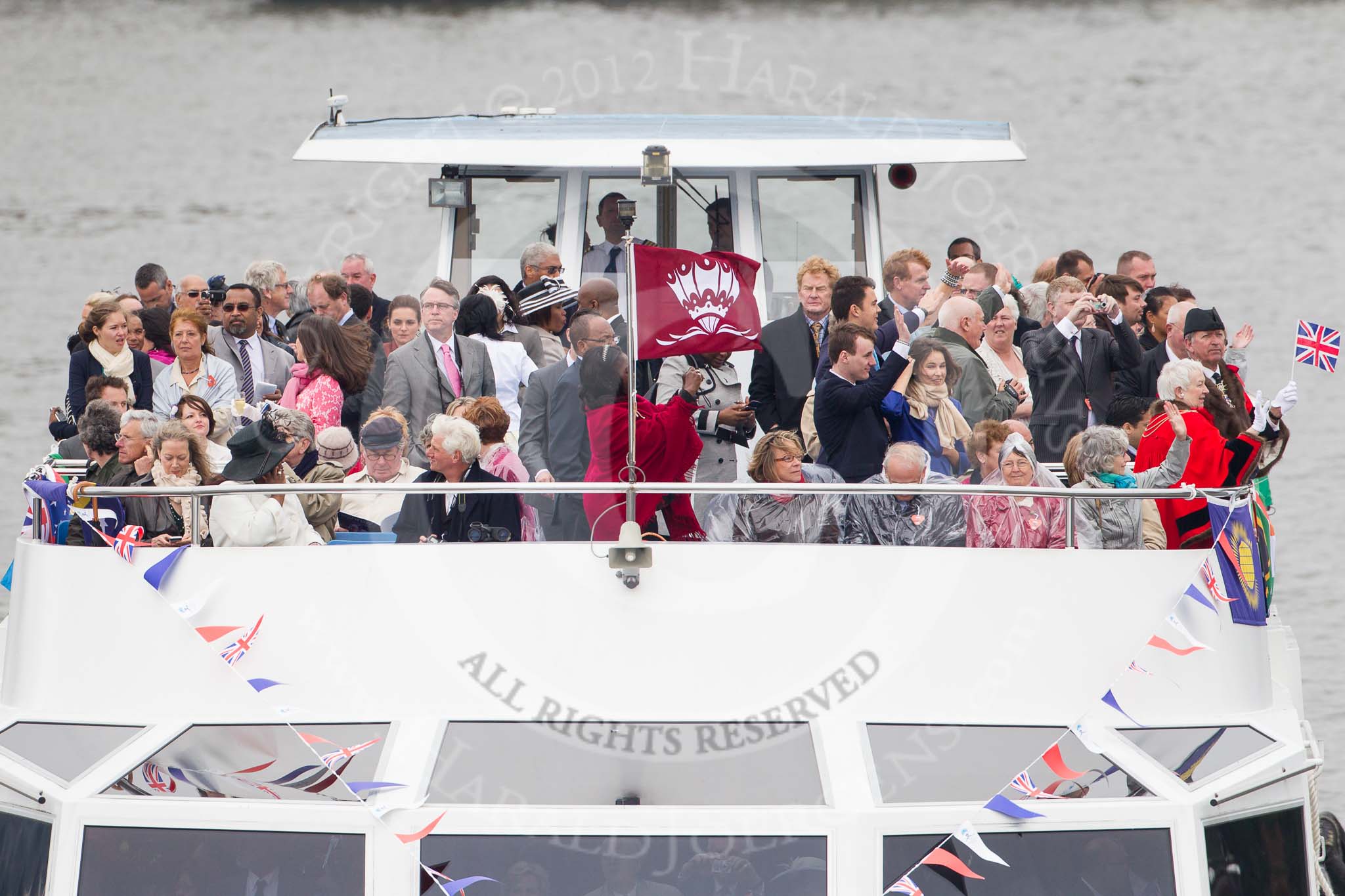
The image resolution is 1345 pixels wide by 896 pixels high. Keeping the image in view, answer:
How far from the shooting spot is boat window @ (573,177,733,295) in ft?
33.1

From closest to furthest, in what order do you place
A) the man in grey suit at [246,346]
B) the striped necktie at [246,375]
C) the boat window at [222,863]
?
the boat window at [222,863] → the striped necktie at [246,375] → the man in grey suit at [246,346]

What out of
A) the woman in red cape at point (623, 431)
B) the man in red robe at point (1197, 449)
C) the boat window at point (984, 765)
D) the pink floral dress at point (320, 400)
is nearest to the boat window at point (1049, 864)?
the boat window at point (984, 765)

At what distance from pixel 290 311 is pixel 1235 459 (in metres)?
7.29

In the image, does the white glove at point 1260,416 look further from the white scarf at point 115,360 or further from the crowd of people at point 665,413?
the white scarf at point 115,360

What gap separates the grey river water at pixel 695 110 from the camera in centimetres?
3164

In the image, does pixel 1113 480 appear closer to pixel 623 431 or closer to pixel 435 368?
pixel 623 431

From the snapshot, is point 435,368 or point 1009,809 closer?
point 1009,809

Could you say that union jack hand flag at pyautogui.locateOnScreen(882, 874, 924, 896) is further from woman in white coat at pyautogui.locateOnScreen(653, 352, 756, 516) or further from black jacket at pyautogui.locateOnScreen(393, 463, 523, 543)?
woman in white coat at pyautogui.locateOnScreen(653, 352, 756, 516)

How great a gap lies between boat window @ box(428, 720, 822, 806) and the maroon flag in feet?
5.46

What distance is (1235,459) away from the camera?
23.0ft

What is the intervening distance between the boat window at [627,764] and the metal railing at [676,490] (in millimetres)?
895

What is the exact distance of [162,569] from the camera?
22.2 feet

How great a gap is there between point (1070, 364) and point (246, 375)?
15.1 ft

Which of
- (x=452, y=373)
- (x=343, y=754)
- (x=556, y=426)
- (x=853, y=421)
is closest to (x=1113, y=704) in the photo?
(x=853, y=421)
